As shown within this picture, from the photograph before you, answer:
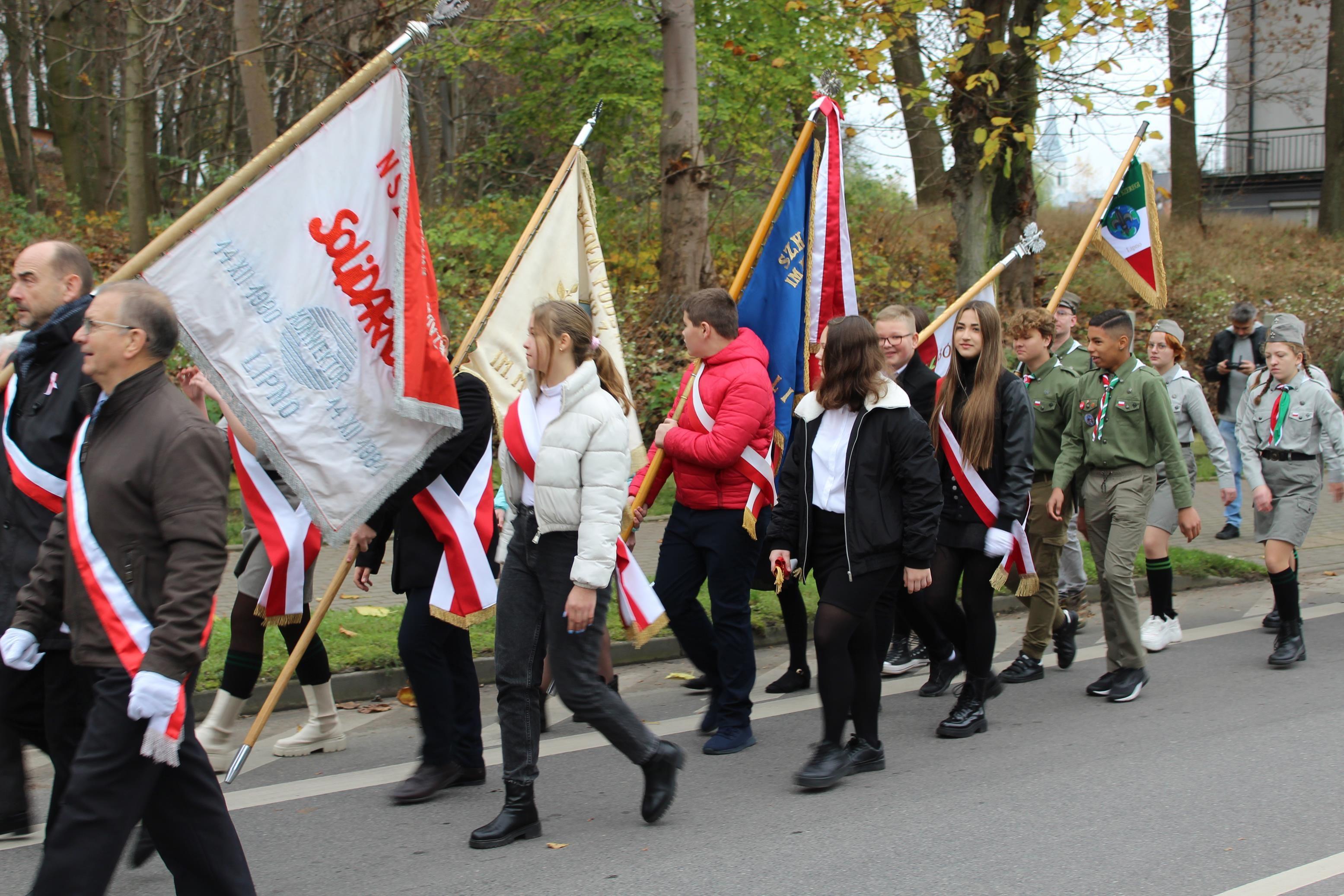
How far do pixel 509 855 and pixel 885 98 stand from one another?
9293 mm

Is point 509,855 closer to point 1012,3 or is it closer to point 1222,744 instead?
point 1222,744

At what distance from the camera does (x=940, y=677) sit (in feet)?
20.8

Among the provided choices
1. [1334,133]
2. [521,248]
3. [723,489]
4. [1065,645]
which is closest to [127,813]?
[723,489]

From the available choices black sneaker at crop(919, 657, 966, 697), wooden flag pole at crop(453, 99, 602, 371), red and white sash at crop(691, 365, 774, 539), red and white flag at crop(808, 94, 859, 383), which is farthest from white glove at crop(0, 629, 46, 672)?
black sneaker at crop(919, 657, 966, 697)

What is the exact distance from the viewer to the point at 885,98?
11.9 m

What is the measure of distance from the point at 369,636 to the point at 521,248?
232 cm

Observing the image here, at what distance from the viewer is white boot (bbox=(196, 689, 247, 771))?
205 inches

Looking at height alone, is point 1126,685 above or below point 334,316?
below

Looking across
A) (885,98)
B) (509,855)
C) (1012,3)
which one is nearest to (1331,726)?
(509,855)

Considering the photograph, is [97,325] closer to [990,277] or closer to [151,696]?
[151,696]

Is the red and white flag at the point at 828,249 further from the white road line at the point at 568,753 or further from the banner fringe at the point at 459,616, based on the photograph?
the banner fringe at the point at 459,616

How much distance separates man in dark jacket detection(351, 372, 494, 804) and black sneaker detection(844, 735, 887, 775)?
1444 millimetres

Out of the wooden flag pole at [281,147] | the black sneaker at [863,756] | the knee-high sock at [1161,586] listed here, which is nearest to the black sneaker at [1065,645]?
the knee-high sock at [1161,586]

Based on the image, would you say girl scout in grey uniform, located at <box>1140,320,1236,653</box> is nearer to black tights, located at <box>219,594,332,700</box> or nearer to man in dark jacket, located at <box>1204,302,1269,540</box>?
man in dark jacket, located at <box>1204,302,1269,540</box>
